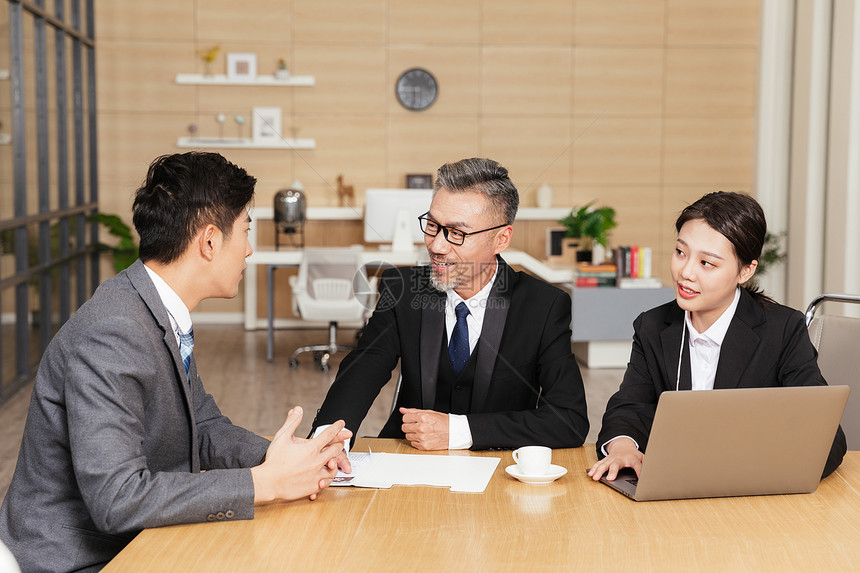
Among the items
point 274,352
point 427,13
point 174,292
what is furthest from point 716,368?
point 427,13

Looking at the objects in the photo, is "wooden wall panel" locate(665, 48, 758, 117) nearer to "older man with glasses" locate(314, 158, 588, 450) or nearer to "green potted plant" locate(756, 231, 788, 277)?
"green potted plant" locate(756, 231, 788, 277)

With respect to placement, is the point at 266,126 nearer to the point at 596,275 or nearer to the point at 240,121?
the point at 240,121

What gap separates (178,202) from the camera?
59.6 inches

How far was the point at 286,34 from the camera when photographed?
7.44 m

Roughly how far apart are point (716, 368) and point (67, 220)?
223 inches

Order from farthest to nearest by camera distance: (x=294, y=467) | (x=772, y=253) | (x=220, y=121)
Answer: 1. (x=220, y=121)
2. (x=772, y=253)
3. (x=294, y=467)

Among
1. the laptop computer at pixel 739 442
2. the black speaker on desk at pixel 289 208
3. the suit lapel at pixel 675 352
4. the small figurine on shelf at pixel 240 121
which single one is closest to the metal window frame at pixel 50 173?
the small figurine on shelf at pixel 240 121

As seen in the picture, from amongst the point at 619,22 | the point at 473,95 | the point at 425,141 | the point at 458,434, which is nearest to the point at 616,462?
the point at 458,434

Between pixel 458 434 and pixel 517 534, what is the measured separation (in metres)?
0.51

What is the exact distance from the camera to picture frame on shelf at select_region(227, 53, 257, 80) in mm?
7395

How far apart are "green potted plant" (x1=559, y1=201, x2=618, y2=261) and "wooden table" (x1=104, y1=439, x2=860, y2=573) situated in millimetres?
4862

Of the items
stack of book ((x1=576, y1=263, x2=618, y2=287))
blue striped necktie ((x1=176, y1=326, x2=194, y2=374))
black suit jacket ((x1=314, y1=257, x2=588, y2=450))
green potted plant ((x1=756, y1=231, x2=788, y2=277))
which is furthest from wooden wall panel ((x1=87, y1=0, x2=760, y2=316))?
blue striped necktie ((x1=176, y1=326, x2=194, y2=374))

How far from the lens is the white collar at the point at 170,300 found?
1541 millimetres

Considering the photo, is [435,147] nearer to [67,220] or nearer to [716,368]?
[67,220]
